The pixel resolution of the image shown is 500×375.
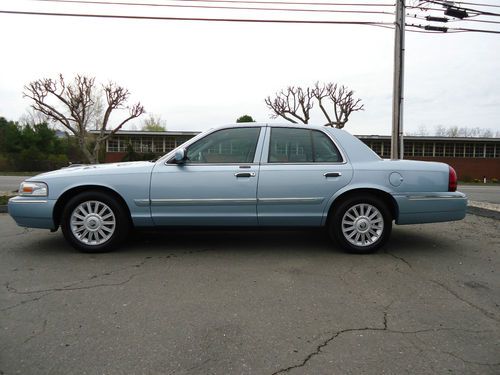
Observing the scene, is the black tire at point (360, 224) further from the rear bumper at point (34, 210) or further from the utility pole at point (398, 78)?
the utility pole at point (398, 78)

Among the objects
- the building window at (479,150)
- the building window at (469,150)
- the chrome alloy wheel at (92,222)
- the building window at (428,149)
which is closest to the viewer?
the chrome alloy wheel at (92,222)

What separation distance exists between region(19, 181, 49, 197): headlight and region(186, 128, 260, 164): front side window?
178 centimetres

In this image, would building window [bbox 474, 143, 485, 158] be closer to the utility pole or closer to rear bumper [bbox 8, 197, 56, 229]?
the utility pole

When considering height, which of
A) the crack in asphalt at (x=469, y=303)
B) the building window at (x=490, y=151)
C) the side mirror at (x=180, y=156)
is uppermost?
the building window at (x=490, y=151)

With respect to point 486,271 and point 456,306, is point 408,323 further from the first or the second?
point 486,271

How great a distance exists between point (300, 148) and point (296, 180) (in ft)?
1.48

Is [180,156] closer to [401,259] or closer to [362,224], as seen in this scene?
[362,224]

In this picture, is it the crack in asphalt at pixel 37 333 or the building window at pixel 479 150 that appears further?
the building window at pixel 479 150

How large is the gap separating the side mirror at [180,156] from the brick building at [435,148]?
30.7m

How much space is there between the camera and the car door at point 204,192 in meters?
4.64

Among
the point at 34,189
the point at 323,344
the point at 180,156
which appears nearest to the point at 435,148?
the point at 180,156

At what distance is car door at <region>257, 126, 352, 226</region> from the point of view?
4672 millimetres

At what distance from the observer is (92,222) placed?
15.5 ft

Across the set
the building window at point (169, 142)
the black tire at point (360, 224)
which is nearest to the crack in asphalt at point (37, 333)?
the black tire at point (360, 224)
